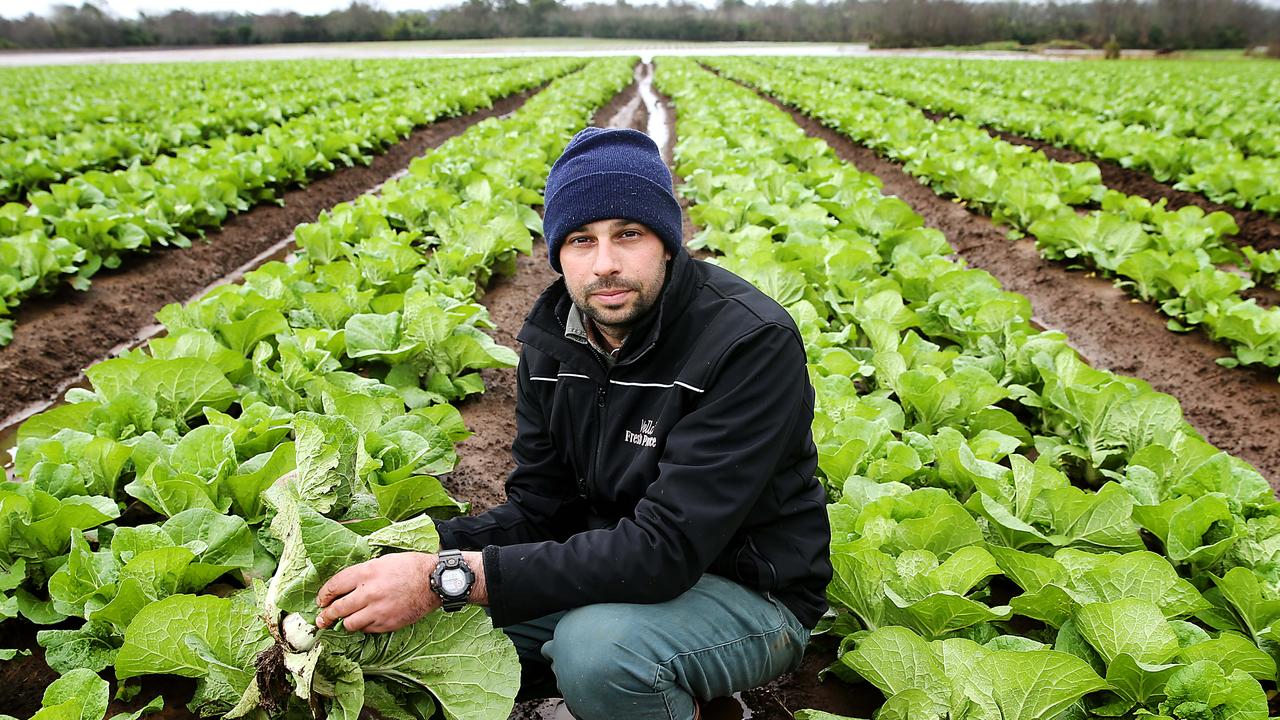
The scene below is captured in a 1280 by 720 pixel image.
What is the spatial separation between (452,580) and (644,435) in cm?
56

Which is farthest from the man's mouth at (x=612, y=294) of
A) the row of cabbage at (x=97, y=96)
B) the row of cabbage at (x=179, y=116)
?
the row of cabbage at (x=97, y=96)

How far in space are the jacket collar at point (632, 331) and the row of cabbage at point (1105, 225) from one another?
12.9ft

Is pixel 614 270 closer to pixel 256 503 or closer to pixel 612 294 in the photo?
pixel 612 294

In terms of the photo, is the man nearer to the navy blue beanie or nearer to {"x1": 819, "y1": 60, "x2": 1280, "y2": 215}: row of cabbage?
the navy blue beanie

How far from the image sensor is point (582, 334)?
2.12m

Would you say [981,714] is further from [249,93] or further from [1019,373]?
[249,93]

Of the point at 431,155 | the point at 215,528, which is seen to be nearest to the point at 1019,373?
the point at 215,528

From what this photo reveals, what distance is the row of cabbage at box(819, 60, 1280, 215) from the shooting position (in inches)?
313

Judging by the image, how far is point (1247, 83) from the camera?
19875 mm

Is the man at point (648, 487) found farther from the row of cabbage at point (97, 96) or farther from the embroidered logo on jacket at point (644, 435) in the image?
the row of cabbage at point (97, 96)

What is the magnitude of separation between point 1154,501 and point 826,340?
1.58 meters

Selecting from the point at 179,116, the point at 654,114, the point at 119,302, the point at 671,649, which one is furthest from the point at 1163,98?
the point at 671,649

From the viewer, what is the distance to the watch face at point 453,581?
1.81 meters

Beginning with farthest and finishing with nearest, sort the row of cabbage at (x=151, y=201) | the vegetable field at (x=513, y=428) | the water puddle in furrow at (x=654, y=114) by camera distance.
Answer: the water puddle in furrow at (x=654, y=114) → the row of cabbage at (x=151, y=201) → the vegetable field at (x=513, y=428)
